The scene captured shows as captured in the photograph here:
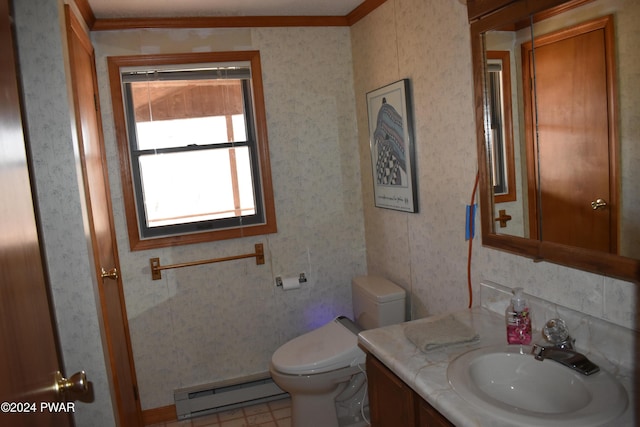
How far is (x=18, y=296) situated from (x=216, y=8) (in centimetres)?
234

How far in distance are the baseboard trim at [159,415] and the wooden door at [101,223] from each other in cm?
6

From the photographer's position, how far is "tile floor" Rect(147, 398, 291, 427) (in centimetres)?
300

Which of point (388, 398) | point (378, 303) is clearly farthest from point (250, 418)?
point (388, 398)

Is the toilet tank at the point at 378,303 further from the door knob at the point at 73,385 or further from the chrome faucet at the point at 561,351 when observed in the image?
the door knob at the point at 73,385

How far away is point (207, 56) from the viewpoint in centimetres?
299

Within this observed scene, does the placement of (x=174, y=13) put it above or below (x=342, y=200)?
above

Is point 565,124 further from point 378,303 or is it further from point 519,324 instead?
point 378,303

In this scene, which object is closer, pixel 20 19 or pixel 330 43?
pixel 20 19

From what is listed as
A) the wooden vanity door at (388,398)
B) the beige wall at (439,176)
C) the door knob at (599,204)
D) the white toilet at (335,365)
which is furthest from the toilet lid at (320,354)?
the door knob at (599,204)

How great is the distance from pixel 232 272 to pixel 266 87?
1172mm

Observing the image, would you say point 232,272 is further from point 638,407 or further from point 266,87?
point 638,407

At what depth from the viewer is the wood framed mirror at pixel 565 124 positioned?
1.29m

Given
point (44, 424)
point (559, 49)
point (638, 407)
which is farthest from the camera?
point (559, 49)

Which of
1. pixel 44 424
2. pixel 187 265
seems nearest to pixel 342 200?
pixel 187 265
